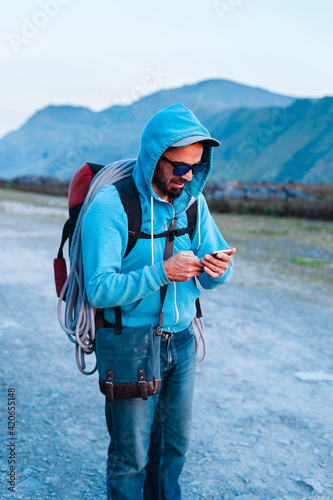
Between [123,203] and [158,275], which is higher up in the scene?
[123,203]

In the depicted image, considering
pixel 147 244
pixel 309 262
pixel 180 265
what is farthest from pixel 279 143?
pixel 180 265

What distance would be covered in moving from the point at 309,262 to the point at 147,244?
28.1 ft

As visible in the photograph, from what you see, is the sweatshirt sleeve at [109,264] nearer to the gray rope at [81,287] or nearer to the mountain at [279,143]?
the gray rope at [81,287]

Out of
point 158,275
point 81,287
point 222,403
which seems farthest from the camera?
point 222,403

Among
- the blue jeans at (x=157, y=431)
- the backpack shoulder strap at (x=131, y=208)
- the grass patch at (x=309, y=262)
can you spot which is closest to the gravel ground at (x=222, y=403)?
the blue jeans at (x=157, y=431)

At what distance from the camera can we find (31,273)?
8172mm

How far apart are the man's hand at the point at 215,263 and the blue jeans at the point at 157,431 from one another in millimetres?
385

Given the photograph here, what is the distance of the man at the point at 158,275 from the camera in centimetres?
192

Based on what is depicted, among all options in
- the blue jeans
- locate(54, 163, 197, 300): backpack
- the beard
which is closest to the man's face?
the beard

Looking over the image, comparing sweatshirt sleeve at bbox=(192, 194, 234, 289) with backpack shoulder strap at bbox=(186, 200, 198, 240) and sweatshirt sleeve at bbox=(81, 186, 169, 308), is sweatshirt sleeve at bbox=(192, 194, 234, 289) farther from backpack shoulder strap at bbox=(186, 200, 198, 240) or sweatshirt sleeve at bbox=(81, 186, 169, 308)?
sweatshirt sleeve at bbox=(81, 186, 169, 308)

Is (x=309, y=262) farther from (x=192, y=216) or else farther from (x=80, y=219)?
(x=80, y=219)

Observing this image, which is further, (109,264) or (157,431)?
(157,431)

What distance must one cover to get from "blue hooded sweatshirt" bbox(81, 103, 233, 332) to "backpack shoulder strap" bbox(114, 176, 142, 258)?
23mm

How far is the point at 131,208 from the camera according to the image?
2006 mm
